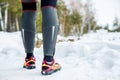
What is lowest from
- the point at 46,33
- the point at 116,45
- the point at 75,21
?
the point at 75,21

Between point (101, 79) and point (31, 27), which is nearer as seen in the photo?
point (101, 79)

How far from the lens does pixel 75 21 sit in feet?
185

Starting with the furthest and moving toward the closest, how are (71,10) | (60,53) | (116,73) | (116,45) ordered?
(71,10)
(60,53)
(116,45)
(116,73)

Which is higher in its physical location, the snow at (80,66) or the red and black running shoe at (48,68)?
the red and black running shoe at (48,68)

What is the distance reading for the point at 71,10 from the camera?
54.0 meters

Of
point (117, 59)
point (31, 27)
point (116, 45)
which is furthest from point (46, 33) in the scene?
point (116, 45)

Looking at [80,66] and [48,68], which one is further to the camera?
[80,66]

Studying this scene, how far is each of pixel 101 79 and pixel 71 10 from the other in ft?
169

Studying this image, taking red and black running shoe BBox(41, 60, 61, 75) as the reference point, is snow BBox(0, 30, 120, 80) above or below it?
below

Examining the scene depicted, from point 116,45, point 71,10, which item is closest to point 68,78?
point 116,45

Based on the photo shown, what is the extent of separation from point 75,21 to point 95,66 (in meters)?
53.1

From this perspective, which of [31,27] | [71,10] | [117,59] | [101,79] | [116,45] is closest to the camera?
[101,79]

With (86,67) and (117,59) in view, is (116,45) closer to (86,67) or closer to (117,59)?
(117,59)

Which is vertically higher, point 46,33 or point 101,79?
point 46,33
